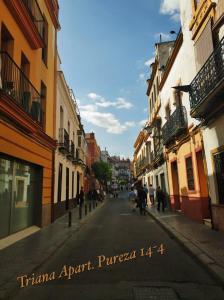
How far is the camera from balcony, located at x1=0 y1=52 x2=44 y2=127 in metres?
7.76

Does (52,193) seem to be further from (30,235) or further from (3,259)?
(3,259)

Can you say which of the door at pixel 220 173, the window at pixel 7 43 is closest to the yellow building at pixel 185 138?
the door at pixel 220 173

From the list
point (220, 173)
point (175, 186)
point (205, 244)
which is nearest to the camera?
point (205, 244)

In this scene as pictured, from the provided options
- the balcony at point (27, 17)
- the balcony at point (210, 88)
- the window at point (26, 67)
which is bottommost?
the balcony at point (210, 88)

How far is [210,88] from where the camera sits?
8.61 metres

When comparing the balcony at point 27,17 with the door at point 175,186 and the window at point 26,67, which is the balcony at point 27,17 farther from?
the door at point 175,186

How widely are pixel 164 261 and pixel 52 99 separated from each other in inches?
393

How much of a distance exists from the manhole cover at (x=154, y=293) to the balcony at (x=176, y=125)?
9.72 m

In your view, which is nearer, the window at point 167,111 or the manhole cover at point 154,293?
the manhole cover at point 154,293

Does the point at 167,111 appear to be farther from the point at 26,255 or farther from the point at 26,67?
the point at 26,255

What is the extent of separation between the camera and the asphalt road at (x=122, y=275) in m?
4.39

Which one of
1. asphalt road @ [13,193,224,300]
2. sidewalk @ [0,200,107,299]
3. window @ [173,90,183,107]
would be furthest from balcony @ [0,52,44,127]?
window @ [173,90,183,107]

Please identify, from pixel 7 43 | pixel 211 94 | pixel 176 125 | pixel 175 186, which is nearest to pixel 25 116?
pixel 7 43

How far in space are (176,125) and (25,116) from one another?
8505 mm
